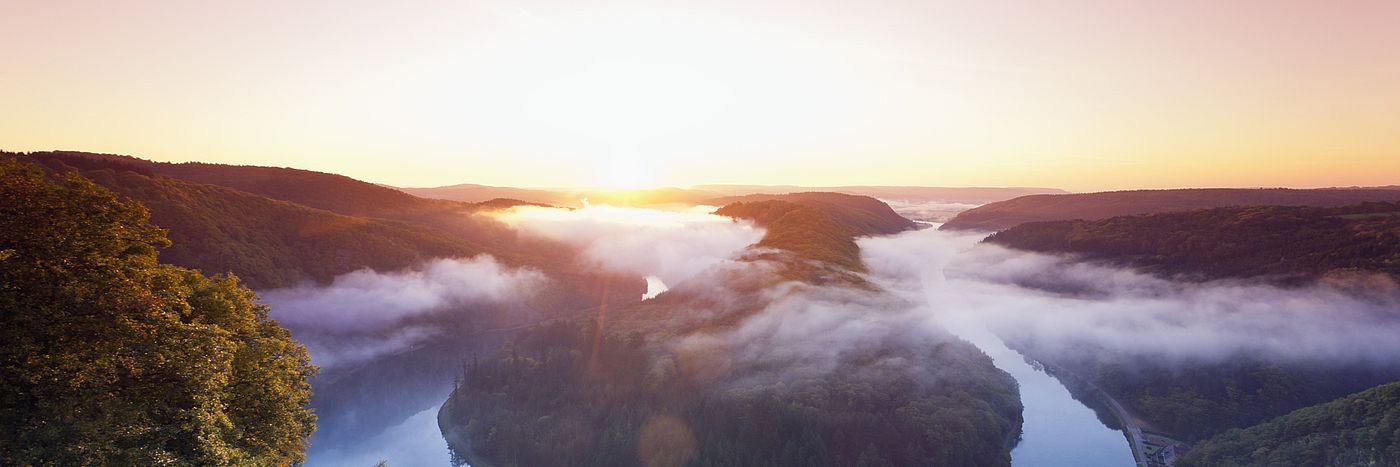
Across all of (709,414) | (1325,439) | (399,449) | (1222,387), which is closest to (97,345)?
(709,414)

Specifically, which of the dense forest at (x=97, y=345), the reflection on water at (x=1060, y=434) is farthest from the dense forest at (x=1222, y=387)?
the dense forest at (x=97, y=345)

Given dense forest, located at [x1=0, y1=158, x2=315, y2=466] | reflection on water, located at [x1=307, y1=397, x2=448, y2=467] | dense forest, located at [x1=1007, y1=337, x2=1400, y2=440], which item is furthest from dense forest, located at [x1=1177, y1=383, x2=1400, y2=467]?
reflection on water, located at [x1=307, y1=397, x2=448, y2=467]

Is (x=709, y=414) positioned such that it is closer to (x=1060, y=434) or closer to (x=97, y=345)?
(x=1060, y=434)

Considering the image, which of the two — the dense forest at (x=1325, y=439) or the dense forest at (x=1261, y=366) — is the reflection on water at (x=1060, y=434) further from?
the dense forest at (x=1325, y=439)

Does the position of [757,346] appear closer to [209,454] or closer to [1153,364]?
[1153,364]

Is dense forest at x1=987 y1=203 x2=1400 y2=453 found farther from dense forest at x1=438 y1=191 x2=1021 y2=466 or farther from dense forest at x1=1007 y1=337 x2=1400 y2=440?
dense forest at x1=438 y1=191 x2=1021 y2=466

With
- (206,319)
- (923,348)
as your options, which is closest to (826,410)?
(923,348)
